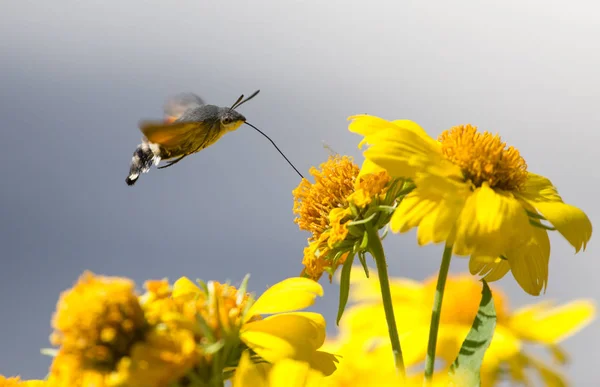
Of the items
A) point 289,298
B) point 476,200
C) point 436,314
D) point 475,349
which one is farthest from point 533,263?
point 289,298

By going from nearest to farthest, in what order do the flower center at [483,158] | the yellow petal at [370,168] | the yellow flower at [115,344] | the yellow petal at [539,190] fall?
1. the yellow flower at [115,344]
2. the yellow petal at [370,168]
3. the flower center at [483,158]
4. the yellow petal at [539,190]

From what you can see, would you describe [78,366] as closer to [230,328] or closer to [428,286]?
[230,328]

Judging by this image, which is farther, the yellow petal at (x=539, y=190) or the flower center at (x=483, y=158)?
the yellow petal at (x=539, y=190)

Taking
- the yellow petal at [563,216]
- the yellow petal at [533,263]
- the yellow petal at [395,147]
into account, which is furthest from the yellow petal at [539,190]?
the yellow petal at [395,147]

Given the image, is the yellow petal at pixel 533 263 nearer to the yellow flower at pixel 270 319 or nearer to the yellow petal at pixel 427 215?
the yellow petal at pixel 427 215

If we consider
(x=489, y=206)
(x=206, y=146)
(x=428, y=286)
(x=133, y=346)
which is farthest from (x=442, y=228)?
(x=428, y=286)

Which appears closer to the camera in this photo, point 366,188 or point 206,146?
point 366,188

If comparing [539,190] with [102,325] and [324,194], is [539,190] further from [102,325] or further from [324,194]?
[102,325]
